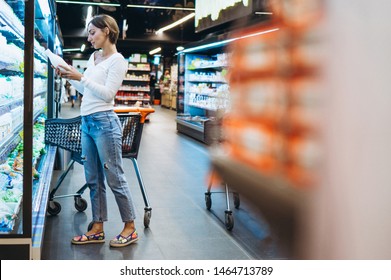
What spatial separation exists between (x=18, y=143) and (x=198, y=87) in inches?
356

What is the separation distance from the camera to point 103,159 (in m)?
3.56

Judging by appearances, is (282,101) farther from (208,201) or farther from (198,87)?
(198,87)

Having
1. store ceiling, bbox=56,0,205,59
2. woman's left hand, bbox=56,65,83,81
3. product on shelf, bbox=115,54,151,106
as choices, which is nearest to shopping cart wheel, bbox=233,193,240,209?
woman's left hand, bbox=56,65,83,81

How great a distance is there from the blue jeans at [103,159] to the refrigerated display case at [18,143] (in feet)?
1.14

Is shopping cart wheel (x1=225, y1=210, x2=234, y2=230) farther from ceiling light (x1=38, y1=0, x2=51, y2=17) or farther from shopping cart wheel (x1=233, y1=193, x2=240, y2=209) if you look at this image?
ceiling light (x1=38, y1=0, x2=51, y2=17)

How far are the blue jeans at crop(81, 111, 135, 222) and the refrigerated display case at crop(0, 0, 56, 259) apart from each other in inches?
13.7

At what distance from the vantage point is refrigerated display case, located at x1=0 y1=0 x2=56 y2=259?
282 centimetres

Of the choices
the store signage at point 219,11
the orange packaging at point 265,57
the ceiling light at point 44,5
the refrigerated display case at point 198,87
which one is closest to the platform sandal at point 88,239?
the orange packaging at point 265,57

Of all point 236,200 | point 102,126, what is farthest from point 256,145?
point 102,126

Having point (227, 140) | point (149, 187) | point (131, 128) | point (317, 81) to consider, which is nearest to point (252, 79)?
point (227, 140)

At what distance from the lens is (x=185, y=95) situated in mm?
13320
